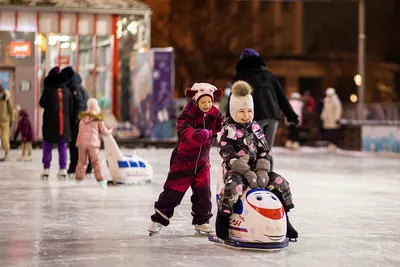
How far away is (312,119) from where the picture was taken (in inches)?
1115

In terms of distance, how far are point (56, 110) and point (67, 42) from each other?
13.2m

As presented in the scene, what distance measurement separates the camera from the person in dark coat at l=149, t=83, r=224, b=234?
779 cm

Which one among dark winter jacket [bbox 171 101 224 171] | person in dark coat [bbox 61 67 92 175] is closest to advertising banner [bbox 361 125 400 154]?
person in dark coat [bbox 61 67 92 175]

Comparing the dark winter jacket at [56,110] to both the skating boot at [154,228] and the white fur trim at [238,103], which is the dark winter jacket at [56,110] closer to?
the skating boot at [154,228]

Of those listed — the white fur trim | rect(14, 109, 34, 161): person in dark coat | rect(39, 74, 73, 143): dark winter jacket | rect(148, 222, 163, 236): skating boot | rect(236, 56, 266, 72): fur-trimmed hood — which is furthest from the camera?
rect(14, 109, 34, 161): person in dark coat

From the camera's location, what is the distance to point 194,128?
7.81 m

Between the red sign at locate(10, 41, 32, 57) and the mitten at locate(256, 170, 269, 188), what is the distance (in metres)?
18.3

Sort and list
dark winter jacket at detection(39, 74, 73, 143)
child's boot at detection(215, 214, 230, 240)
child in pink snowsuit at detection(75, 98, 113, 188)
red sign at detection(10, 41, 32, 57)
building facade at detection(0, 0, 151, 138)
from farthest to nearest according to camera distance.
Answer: building facade at detection(0, 0, 151, 138) → red sign at detection(10, 41, 32, 57) → dark winter jacket at detection(39, 74, 73, 143) → child in pink snowsuit at detection(75, 98, 113, 188) → child's boot at detection(215, 214, 230, 240)

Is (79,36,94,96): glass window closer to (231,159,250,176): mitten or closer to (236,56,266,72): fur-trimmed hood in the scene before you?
(236,56,266,72): fur-trimmed hood

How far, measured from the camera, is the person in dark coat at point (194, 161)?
7789mm

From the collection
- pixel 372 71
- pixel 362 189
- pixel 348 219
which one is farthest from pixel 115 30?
pixel 372 71

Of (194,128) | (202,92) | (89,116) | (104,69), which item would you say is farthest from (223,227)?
(104,69)

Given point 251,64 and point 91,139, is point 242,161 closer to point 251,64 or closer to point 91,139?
point 251,64

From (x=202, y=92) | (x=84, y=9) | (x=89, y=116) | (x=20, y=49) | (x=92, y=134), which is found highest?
(x=84, y=9)
